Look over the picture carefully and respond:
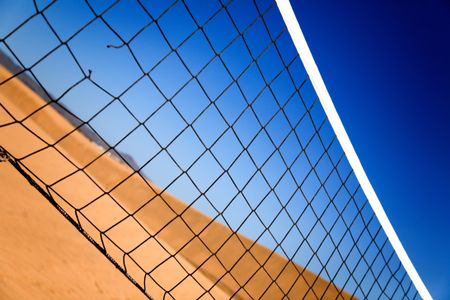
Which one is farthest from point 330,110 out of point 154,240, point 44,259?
point 154,240

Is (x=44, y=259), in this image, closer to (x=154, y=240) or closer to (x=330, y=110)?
(x=154, y=240)

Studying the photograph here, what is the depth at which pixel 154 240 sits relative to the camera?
3922mm

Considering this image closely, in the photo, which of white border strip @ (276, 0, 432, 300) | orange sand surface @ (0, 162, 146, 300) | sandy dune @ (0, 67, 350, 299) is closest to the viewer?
orange sand surface @ (0, 162, 146, 300)

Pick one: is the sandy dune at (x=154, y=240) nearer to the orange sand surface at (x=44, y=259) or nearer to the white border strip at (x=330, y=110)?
the orange sand surface at (x=44, y=259)

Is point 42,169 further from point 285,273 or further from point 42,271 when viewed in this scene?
point 285,273

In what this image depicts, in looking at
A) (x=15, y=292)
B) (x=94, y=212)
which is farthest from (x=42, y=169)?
(x=15, y=292)

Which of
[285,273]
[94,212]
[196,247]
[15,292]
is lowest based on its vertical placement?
[15,292]

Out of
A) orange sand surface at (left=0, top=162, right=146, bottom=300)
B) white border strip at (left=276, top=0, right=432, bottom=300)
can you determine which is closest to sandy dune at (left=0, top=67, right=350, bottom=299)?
orange sand surface at (left=0, top=162, right=146, bottom=300)

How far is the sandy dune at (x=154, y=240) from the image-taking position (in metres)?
2.35

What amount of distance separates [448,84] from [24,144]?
5465mm

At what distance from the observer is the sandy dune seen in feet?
7.70

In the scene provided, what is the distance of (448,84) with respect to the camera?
3.31m

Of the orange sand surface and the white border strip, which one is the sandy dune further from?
the white border strip

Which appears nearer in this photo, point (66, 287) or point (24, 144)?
point (66, 287)
